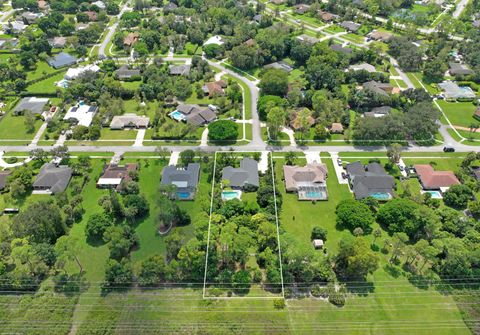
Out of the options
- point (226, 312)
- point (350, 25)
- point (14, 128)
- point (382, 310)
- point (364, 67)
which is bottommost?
point (226, 312)

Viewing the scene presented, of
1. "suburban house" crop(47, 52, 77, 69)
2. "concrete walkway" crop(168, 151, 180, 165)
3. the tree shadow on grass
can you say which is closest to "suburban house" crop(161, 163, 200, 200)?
"concrete walkway" crop(168, 151, 180, 165)

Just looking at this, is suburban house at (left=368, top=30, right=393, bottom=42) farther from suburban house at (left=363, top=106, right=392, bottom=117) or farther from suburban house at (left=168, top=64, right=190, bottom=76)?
suburban house at (left=168, top=64, right=190, bottom=76)

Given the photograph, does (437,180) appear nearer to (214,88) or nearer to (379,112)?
(379,112)

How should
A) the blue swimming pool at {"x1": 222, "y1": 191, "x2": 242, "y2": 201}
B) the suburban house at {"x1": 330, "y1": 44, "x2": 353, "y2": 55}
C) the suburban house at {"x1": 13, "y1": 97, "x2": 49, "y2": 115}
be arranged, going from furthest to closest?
the suburban house at {"x1": 330, "y1": 44, "x2": 353, "y2": 55} → the suburban house at {"x1": 13, "y1": 97, "x2": 49, "y2": 115} → the blue swimming pool at {"x1": 222, "y1": 191, "x2": 242, "y2": 201}

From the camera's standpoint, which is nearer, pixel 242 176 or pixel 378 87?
pixel 242 176

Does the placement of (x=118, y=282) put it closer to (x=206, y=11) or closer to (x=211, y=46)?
(x=211, y=46)

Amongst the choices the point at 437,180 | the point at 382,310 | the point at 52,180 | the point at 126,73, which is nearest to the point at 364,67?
the point at 437,180

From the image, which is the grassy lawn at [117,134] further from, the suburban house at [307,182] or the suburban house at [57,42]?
the suburban house at [57,42]
